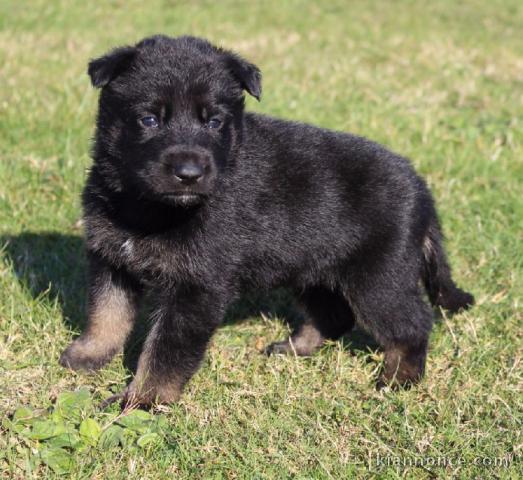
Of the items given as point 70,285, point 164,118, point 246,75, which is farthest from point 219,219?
point 70,285

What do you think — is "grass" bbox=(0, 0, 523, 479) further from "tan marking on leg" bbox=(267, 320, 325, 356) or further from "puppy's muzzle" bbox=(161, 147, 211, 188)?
"puppy's muzzle" bbox=(161, 147, 211, 188)

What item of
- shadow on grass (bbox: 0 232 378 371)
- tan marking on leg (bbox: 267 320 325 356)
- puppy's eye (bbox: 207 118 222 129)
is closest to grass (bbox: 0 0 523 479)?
shadow on grass (bbox: 0 232 378 371)

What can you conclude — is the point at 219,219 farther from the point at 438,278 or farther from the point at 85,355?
the point at 438,278

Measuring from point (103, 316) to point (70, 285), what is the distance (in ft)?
2.35

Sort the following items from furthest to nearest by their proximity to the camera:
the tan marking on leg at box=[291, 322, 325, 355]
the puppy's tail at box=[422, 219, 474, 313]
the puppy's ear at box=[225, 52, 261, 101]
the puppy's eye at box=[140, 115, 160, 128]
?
the tan marking on leg at box=[291, 322, 325, 355] < the puppy's tail at box=[422, 219, 474, 313] < the puppy's ear at box=[225, 52, 261, 101] < the puppy's eye at box=[140, 115, 160, 128]

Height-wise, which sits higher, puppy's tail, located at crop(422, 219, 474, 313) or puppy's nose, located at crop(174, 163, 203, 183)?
puppy's nose, located at crop(174, 163, 203, 183)

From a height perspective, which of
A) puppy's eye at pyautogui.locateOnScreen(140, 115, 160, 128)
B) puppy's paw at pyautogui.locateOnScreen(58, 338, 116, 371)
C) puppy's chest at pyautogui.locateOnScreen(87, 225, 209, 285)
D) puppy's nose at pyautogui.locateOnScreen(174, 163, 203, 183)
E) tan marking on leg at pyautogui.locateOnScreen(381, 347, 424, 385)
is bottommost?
puppy's paw at pyautogui.locateOnScreen(58, 338, 116, 371)

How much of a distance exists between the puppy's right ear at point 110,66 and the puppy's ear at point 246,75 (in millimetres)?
480

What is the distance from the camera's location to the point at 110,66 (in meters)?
3.70

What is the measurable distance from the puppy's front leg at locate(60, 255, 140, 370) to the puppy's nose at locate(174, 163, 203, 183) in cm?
83

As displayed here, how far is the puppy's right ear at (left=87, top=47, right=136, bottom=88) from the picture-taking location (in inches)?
145

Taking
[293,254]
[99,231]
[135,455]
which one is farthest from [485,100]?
[135,455]

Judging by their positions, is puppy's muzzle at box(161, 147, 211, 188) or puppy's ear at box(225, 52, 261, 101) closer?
puppy's muzzle at box(161, 147, 211, 188)

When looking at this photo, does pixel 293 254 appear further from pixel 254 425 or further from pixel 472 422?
pixel 472 422
